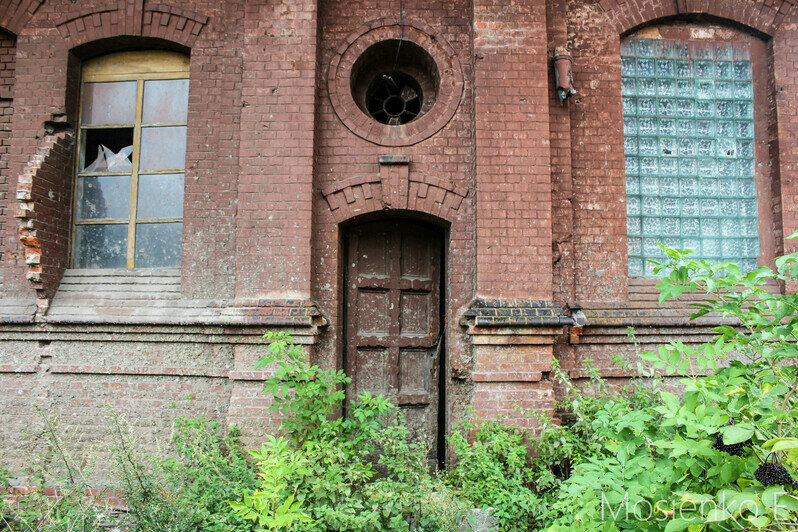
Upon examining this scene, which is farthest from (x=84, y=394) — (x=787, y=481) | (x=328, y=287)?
(x=787, y=481)

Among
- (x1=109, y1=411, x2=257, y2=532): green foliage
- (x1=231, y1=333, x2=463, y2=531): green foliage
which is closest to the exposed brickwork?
(x1=109, y1=411, x2=257, y2=532): green foliage

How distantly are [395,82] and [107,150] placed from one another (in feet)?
11.0

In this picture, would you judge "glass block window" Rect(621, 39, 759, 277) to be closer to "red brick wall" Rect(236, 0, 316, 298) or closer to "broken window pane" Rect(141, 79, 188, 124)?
"red brick wall" Rect(236, 0, 316, 298)

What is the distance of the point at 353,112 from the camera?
5152 millimetres

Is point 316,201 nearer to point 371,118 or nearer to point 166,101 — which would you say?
point 371,118

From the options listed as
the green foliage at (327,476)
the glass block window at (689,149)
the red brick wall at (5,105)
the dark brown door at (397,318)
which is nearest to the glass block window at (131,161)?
the red brick wall at (5,105)

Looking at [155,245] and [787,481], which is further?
[155,245]

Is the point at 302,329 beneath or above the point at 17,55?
beneath

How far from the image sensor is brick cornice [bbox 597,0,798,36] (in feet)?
18.2

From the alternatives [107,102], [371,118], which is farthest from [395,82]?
[107,102]

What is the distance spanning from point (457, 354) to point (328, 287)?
144 cm

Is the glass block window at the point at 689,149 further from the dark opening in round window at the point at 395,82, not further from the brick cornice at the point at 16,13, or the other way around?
the brick cornice at the point at 16,13

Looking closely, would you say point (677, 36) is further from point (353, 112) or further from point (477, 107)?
point (353, 112)

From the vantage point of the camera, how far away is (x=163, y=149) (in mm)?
5547
